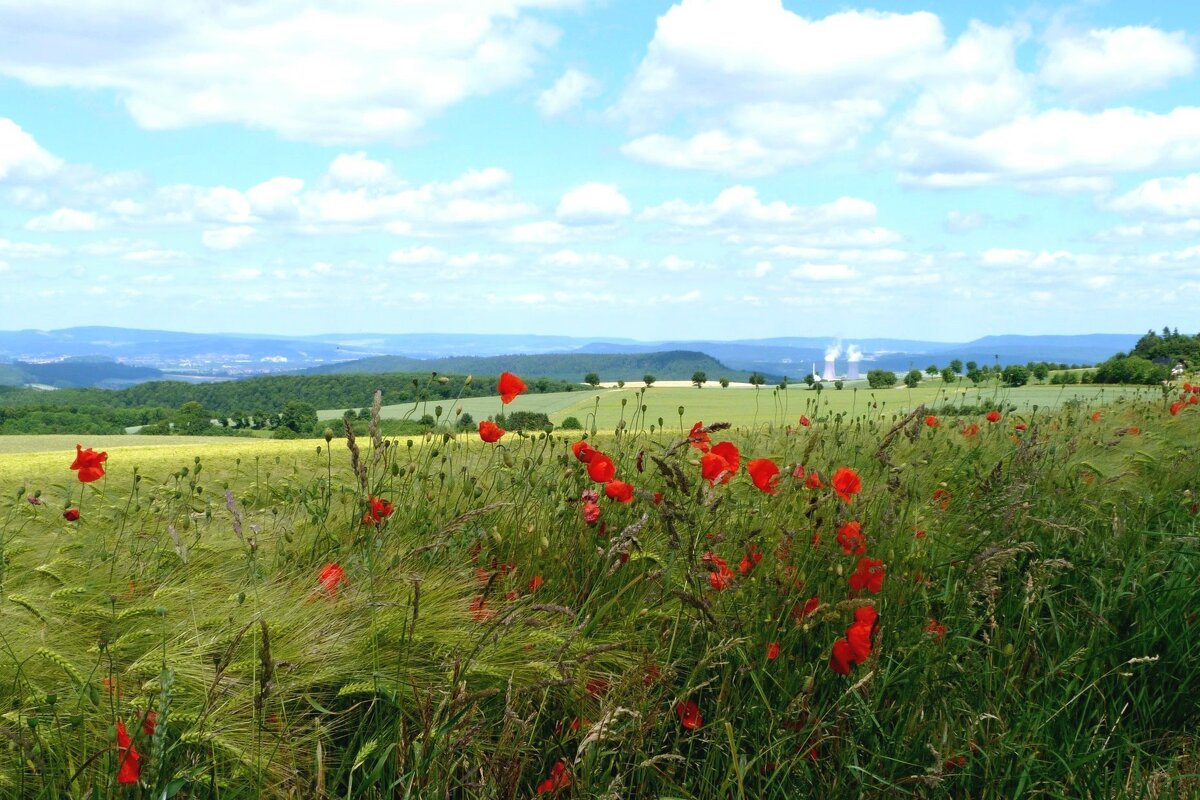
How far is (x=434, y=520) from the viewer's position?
355 centimetres

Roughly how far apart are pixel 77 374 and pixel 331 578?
158529mm

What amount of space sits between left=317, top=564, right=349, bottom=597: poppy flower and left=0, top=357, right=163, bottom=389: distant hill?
449 feet

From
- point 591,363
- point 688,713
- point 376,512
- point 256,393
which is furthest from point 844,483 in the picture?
point 591,363

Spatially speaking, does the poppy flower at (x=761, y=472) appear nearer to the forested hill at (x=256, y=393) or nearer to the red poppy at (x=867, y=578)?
the red poppy at (x=867, y=578)

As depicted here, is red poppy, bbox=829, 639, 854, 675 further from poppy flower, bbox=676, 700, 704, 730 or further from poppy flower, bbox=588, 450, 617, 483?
poppy flower, bbox=588, 450, 617, 483

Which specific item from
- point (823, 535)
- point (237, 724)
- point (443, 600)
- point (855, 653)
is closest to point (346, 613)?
point (443, 600)

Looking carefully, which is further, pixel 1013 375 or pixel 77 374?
pixel 77 374

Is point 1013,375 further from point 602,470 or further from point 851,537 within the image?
point 602,470

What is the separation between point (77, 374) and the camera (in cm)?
13825

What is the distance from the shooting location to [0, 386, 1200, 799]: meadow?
192 centimetres

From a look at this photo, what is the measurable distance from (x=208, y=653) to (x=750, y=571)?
1.80m

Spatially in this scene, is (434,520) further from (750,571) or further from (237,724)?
(237,724)

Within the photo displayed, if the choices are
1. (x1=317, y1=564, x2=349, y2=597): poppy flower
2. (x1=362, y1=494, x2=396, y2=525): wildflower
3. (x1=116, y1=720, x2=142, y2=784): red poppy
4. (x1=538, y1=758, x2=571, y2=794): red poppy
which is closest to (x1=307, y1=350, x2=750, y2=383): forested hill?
(x1=362, y1=494, x2=396, y2=525): wildflower

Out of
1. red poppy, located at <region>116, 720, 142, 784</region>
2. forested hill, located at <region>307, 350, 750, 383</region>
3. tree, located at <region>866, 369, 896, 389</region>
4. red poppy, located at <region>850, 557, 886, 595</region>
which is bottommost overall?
red poppy, located at <region>116, 720, 142, 784</region>
